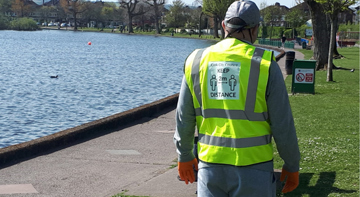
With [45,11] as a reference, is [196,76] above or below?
below

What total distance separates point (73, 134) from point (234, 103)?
7665 millimetres

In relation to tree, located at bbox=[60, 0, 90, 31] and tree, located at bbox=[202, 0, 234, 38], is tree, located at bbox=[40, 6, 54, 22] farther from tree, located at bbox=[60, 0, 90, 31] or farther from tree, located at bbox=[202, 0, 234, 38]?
tree, located at bbox=[202, 0, 234, 38]

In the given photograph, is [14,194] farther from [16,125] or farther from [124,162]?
[16,125]

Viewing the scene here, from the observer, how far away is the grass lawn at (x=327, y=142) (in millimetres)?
6980

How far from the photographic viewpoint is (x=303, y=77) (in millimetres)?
17641

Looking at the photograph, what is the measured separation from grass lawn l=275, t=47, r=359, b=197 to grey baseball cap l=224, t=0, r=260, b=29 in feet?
10.9

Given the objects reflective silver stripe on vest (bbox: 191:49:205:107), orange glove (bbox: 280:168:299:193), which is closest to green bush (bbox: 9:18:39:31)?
reflective silver stripe on vest (bbox: 191:49:205:107)

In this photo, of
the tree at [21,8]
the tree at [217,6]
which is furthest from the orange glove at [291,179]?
the tree at [21,8]

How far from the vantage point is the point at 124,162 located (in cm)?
930

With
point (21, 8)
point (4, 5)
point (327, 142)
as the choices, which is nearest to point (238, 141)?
point (327, 142)

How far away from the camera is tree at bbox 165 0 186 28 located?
140 metres

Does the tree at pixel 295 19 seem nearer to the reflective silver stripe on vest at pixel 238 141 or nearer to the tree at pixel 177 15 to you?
the tree at pixel 177 15

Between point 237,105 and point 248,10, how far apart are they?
67 cm

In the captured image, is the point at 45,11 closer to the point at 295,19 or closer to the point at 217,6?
the point at 217,6
